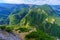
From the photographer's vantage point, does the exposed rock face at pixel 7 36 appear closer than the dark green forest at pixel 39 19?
Yes

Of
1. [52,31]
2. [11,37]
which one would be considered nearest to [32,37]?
[11,37]

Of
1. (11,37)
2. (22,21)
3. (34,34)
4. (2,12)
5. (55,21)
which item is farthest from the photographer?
(55,21)

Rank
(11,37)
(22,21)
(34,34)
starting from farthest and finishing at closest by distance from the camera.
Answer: (22,21) → (34,34) → (11,37)

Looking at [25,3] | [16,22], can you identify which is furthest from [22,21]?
[25,3]

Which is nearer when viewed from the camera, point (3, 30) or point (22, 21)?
point (3, 30)

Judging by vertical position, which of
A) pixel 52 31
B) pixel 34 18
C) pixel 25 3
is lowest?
pixel 52 31

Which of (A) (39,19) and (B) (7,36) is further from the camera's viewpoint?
(A) (39,19)

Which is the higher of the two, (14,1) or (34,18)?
(14,1)

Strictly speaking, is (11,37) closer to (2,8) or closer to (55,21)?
(2,8)

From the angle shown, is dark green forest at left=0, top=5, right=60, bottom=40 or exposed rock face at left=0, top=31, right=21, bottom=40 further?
dark green forest at left=0, top=5, right=60, bottom=40
